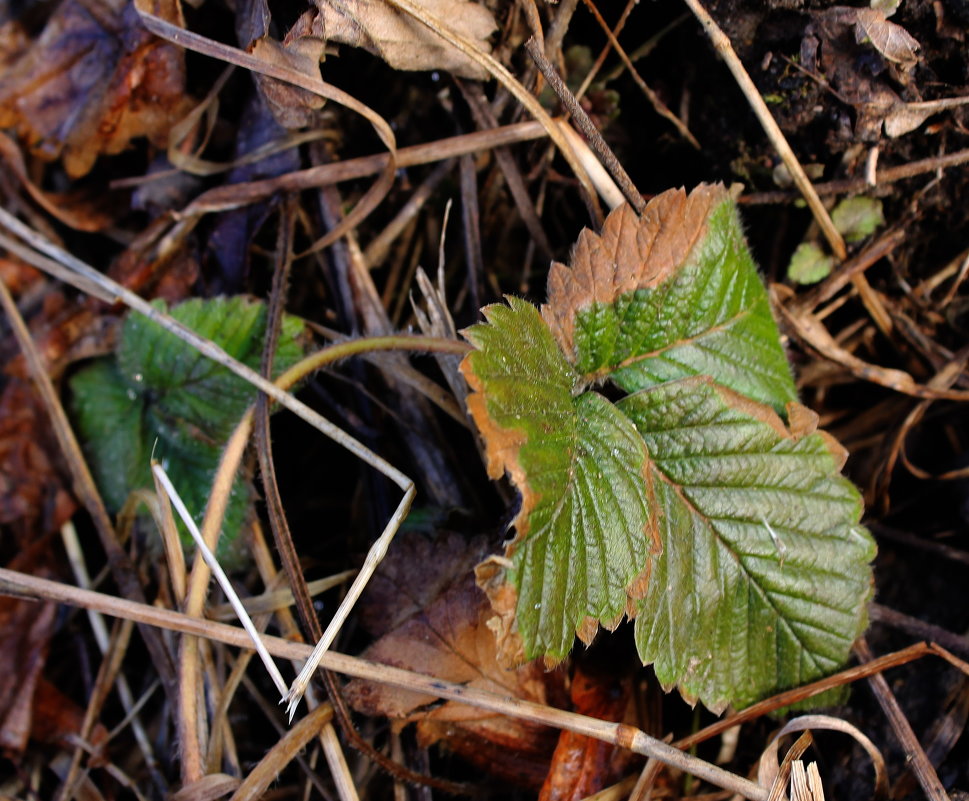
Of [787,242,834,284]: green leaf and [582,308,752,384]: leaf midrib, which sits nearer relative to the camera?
[582,308,752,384]: leaf midrib

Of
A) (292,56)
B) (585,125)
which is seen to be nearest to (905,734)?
(585,125)

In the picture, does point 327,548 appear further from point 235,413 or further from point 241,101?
point 241,101

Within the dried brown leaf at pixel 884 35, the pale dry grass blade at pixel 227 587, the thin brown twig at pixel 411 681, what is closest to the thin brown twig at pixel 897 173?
the dried brown leaf at pixel 884 35

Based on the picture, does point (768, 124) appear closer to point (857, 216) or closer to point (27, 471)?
point (857, 216)

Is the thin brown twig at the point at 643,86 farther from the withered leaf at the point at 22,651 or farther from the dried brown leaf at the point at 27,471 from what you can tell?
the withered leaf at the point at 22,651

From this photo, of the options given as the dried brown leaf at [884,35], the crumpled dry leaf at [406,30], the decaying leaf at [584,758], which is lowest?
the decaying leaf at [584,758]

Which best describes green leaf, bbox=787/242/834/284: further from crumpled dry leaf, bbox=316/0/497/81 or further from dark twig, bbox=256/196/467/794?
dark twig, bbox=256/196/467/794

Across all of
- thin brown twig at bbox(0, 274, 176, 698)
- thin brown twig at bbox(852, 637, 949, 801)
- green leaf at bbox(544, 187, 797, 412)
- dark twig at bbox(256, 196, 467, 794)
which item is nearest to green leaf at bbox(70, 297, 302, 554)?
thin brown twig at bbox(0, 274, 176, 698)
